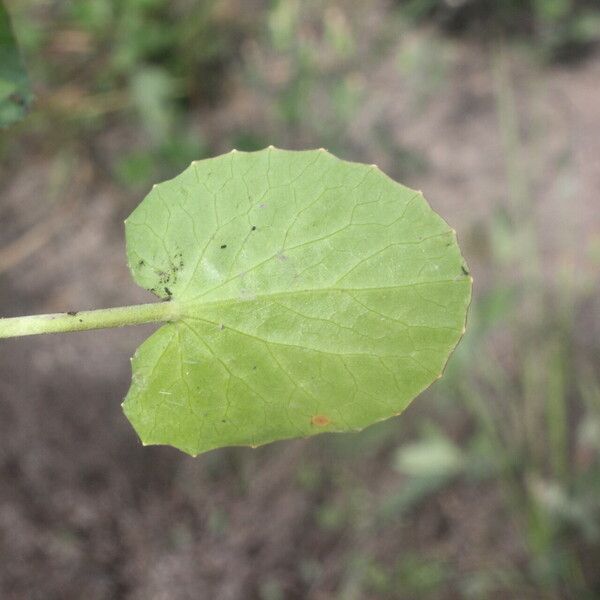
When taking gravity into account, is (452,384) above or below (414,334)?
below

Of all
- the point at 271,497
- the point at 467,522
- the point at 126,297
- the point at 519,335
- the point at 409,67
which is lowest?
the point at 467,522

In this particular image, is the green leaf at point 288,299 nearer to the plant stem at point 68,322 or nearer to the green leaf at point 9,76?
the plant stem at point 68,322

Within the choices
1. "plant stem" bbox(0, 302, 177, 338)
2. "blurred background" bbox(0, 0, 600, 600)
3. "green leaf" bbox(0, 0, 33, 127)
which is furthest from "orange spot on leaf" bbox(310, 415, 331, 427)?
"blurred background" bbox(0, 0, 600, 600)

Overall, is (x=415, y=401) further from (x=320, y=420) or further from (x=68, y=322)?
(x=68, y=322)

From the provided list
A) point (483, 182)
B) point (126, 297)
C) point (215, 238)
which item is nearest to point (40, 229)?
point (126, 297)

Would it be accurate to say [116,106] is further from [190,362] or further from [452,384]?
[190,362]

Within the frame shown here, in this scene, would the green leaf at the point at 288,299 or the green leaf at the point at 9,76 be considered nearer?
the green leaf at the point at 288,299

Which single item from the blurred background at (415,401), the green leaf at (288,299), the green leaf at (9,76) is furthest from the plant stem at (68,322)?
the blurred background at (415,401)
